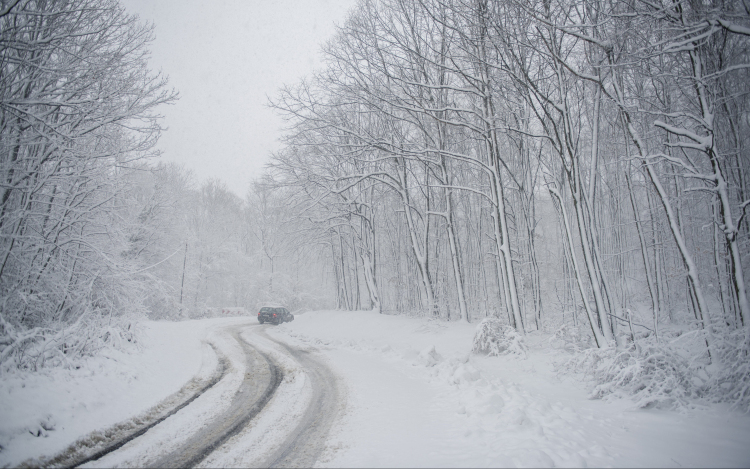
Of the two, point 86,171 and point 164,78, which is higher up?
point 164,78

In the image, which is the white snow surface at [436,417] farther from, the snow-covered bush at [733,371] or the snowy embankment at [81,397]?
the snow-covered bush at [733,371]

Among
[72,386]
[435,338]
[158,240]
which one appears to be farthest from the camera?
[158,240]

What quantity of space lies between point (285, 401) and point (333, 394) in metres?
0.94

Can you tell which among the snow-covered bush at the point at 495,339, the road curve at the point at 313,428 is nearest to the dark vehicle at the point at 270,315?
the road curve at the point at 313,428

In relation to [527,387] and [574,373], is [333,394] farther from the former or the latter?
[574,373]

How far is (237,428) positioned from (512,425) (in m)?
3.92

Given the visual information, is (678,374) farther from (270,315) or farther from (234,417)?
(270,315)

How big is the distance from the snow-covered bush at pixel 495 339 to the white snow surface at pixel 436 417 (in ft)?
1.37

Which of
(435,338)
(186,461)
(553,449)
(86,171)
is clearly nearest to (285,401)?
(186,461)

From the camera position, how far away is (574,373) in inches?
259

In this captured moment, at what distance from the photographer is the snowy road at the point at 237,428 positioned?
3797 millimetres

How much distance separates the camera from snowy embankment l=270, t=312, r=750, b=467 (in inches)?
139

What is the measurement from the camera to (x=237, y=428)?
464 cm

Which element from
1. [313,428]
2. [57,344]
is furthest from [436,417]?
[57,344]
